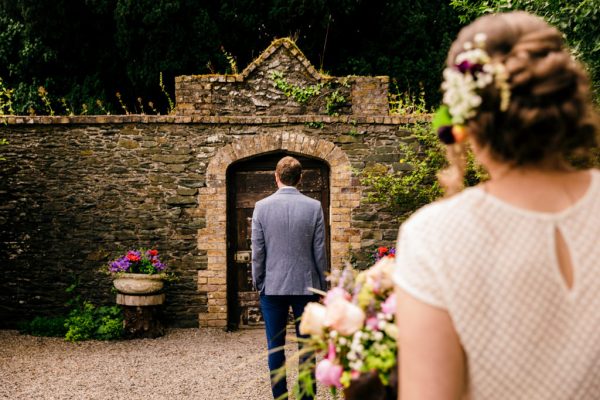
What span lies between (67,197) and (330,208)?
3.78 m

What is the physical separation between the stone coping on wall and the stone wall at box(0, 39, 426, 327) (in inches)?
0.6

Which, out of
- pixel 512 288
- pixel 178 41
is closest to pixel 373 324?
pixel 512 288

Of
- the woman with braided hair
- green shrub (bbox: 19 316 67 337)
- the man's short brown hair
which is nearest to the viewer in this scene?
the woman with braided hair

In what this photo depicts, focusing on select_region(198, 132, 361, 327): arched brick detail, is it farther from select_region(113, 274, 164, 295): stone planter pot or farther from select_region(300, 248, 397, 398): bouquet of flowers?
select_region(300, 248, 397, 398): bouquet of flowers

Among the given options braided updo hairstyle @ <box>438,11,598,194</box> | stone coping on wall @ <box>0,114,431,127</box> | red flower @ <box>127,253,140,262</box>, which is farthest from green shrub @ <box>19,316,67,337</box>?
braided updo hairstyle @ <box>438,11,598,194</box>

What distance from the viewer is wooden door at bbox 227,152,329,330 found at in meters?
7.71

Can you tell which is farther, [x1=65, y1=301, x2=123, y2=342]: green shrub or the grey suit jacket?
[x1=65, y1=301, x2=123, y2=342]: green shrub

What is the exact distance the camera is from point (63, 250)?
7.68m

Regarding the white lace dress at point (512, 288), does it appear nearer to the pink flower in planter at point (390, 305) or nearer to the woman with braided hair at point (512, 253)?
the woman with braided hair at point (512, 253)

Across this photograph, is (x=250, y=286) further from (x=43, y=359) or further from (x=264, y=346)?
(x=43, y=359)

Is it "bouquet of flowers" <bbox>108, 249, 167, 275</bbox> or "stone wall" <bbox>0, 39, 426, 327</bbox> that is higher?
"stone wall" <bbox>0, 39, 426, 327</bbox>

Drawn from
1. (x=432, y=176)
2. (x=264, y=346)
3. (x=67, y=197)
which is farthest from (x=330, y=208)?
(x=67, y=197)

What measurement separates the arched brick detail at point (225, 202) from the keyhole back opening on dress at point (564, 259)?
650 cm

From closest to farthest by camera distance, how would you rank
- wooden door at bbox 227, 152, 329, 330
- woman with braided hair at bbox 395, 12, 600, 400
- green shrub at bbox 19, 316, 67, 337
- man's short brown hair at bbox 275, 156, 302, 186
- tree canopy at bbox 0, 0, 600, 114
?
woman with braided hair at bbox 395, 12, 600, 400, man's short brown hair at bbox 275, 156, 302, 186, green shrub at bbox 19, 316, 67, 337, wooden door at bbox 227, 152, 329, 330, tree canopy at bbox 0, 0, 600, 114
